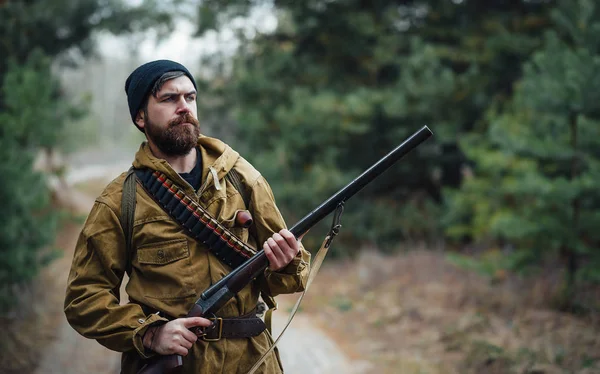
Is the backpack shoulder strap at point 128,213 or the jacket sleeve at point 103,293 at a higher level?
the backpack shoulder strap at point 128,213

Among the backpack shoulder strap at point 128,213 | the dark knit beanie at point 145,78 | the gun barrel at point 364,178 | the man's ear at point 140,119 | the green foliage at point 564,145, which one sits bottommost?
the green foliage at point 564,145

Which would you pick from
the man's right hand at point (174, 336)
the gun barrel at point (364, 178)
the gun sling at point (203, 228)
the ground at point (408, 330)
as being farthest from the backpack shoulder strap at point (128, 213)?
the ground at point (408, 330)

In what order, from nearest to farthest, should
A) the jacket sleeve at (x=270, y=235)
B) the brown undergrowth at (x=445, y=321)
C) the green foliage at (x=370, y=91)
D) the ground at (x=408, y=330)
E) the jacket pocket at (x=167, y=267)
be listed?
the jacket pocket at (x=167, y=267) < the jacket sleeve at (x=270, y=235) < the brown undergrowth at (x=445, y=321) < the ground at (x=408, y=330) < the green foliage at (x=370, y=91)

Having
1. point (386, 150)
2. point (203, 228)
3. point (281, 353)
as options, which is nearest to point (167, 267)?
point (203, 228)

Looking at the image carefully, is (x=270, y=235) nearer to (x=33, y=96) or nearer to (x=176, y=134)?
(x=176, y=134)

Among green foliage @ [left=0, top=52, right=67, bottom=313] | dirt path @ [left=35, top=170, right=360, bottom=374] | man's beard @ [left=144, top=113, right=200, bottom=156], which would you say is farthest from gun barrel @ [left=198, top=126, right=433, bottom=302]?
green foliage @ [left=0, top=52, right=67, bottom=313]

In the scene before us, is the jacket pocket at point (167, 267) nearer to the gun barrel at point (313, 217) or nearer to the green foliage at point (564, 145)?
the gun barrel at point (313, 217)

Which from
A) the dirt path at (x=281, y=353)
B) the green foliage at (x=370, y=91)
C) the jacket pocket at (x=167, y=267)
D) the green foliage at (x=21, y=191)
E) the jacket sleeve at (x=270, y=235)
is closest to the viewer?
the jacket pocket at (x=167, y=267)

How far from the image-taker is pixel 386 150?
1269 cm

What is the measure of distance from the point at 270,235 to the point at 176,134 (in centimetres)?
66

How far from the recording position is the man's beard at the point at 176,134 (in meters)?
2.67

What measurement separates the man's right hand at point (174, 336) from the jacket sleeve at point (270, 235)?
405 mm

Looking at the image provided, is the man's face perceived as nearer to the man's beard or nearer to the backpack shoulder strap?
the man's beard

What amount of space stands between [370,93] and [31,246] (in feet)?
21.4
